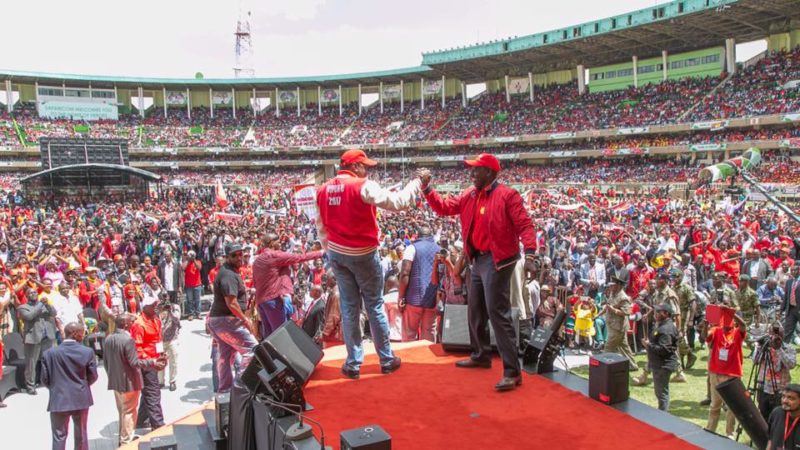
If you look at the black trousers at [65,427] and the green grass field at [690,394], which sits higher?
the black trousers at [65,427]

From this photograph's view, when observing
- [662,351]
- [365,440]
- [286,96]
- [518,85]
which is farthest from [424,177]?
[286,96]

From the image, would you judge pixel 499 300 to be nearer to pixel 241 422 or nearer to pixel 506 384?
pixel 506 384

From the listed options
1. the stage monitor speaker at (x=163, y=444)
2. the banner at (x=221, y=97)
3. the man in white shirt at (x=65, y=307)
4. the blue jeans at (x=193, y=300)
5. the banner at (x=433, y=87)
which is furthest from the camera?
the banner at (x=221, y=97)

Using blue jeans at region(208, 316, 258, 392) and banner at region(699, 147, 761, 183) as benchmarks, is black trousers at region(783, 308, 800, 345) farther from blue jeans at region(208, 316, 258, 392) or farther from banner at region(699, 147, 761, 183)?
blue jeans at region(208, 316, 258, 392)

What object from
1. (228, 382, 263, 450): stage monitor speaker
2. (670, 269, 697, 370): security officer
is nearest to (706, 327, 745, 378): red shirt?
(670, 269, 697, 370): security officer

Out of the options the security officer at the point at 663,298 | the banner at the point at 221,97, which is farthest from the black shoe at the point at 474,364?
the banner at the point at 221,97

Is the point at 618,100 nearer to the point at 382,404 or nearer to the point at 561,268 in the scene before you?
the point at 561,268

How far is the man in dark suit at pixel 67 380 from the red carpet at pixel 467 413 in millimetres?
2521

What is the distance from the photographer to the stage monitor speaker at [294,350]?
347 cm

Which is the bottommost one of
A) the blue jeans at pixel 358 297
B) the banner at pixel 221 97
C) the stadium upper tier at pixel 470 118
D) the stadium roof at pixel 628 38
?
the blue jeans at pixel 358 297

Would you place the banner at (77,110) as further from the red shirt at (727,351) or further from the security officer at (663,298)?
the red shirt at (727,351)

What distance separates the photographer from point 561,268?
11.0 m

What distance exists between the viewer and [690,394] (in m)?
7.23

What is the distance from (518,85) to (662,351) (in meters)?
46.1
